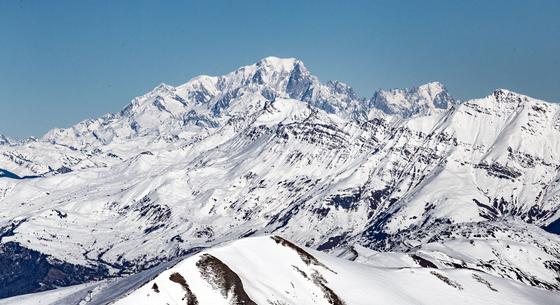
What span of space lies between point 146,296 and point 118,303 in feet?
21.9

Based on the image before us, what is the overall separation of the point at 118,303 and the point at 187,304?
15.8 metres

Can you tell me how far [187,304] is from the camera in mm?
199250

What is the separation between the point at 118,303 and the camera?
655 ft

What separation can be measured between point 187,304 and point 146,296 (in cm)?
A: 948

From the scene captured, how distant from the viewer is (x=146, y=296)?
7844 inches
